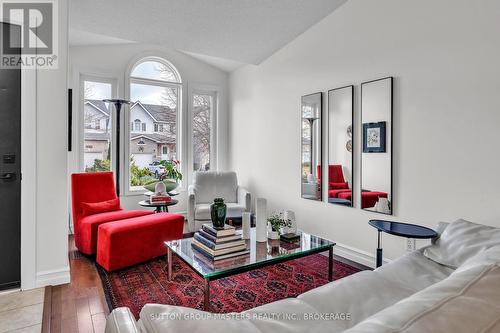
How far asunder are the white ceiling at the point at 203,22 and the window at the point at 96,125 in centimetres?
65

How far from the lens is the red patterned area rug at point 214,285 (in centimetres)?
237

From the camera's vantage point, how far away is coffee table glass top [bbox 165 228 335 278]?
207 cm

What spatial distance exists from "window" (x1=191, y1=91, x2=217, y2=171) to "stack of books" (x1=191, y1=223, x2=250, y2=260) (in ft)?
10.6

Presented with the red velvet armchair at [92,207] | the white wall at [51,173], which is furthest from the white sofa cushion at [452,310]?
the red velvet armchair at [92,207]

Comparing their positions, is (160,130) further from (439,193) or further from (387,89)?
(439,193)

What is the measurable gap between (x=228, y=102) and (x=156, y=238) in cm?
331

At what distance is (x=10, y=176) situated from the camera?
2.51m

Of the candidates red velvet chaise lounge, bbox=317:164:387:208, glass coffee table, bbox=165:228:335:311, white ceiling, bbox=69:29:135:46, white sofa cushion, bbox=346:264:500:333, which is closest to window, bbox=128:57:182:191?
white ceiling, bbox=69:29:135:46

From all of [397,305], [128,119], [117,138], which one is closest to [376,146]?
[397,305]

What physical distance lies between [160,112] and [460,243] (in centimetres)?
463

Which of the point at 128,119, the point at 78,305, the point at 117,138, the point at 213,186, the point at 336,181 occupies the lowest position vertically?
the point at 78,305

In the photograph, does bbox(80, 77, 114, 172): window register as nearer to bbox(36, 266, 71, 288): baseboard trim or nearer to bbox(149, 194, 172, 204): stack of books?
bbox(149, 194, 172, 204): stack of books

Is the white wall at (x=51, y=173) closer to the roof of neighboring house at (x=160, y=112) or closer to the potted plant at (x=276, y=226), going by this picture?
the potted plant at (x=276, y=226)

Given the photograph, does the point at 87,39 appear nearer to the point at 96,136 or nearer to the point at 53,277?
the point at 96,136
